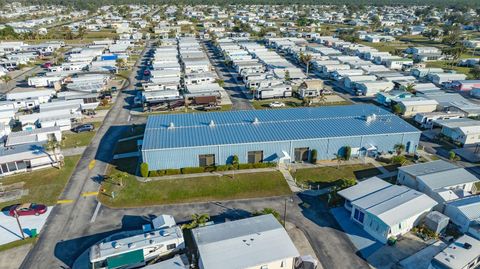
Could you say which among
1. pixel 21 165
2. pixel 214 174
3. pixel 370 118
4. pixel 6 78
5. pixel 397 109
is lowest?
pixel 214 174

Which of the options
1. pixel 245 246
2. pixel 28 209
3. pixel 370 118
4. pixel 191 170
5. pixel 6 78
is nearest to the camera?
pixel 245 246

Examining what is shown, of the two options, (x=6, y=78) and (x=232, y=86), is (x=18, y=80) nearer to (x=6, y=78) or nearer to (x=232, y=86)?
(x=6, y=78)

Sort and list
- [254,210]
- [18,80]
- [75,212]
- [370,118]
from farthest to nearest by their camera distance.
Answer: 1. [18,80]
2. [370,118]
3. [254,210]
4. [75,212]

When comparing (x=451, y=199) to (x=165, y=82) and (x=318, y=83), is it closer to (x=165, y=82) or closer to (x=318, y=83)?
(x=318, y=83)

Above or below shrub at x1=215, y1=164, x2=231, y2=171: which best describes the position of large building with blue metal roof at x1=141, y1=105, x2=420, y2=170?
above

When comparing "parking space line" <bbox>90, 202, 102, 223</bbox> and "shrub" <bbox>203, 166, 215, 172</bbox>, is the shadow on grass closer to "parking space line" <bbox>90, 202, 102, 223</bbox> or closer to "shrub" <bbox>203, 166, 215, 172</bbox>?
"parking space line" <bbox>90, 202, 102, 223</bbox>

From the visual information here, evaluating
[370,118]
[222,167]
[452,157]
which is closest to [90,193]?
[222,167]

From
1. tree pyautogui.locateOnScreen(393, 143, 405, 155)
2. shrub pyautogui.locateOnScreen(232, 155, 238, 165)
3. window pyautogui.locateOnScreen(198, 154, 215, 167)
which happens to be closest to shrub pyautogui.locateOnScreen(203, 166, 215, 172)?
window pyautogui.locateOnScreen(198, 154, 215, 167)

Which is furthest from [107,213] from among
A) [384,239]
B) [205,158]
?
[384,239]
